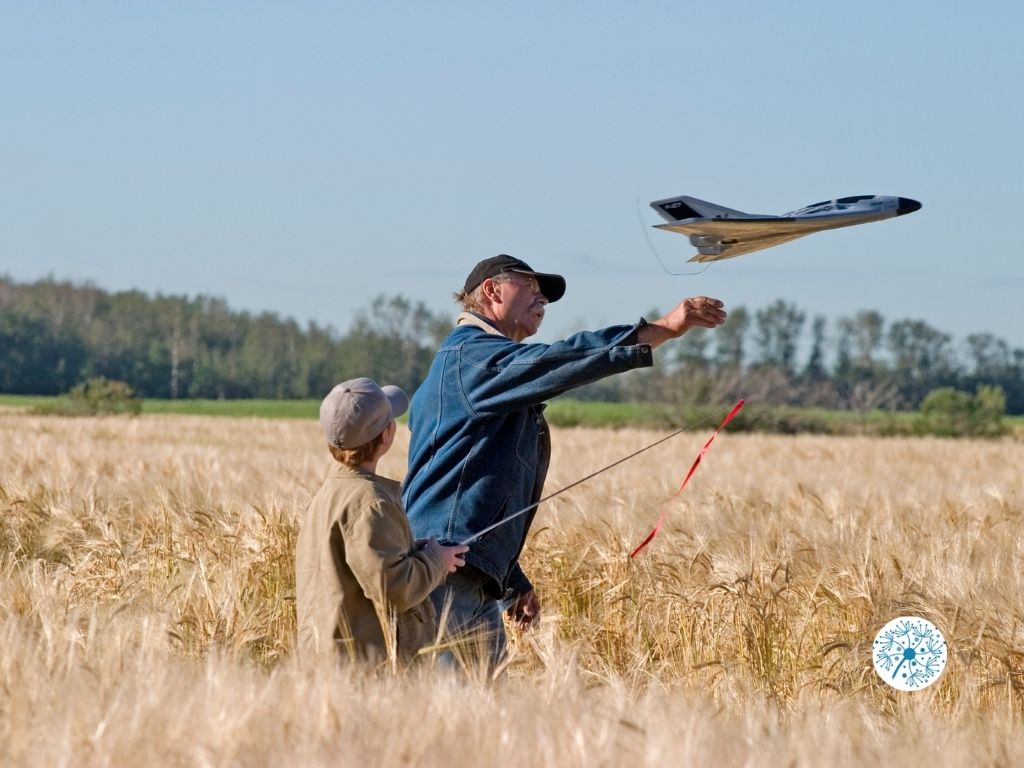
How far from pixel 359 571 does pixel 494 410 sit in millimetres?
728

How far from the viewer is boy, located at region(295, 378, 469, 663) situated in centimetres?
334

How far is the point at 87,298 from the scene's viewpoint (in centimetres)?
9838

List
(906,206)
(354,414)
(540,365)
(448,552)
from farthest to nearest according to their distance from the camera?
(906,206) < (540,365) < (448,552) < (354,414)

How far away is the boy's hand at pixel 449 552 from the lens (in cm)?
354

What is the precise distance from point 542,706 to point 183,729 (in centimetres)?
63

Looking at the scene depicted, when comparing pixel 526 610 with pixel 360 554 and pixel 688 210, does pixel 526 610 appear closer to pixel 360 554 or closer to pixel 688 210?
pixel 360 554

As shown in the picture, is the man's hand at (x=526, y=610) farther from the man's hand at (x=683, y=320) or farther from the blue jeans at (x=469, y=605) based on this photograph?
the man's hand at (x=683, y=320)

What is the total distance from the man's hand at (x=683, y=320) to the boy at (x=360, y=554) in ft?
2.39


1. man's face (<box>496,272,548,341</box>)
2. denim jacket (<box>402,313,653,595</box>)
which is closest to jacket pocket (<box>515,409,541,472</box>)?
denim jacket (<box>402,313,653,595</box>)

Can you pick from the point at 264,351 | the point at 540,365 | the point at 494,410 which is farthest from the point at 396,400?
the point at 264,351

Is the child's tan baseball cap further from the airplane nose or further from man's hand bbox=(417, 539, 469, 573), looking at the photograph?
the airplane nose

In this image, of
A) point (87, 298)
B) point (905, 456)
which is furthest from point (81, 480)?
point (87, 298)

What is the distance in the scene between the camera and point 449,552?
3592 mm

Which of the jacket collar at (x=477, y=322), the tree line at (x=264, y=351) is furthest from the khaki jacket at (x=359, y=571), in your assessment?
the tree line at (x=264, y=351)
